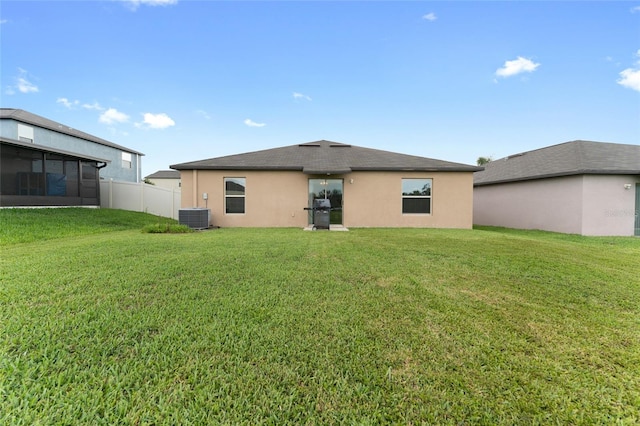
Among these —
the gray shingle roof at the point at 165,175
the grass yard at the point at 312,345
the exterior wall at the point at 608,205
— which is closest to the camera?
the grass yard at the point at 312,345

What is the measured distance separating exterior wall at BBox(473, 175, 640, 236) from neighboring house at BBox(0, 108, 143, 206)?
22282 mm

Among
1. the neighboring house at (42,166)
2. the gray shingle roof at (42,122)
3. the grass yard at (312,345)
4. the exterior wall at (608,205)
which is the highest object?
the gray shingle roof at (42,122)

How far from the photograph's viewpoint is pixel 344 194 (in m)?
11.0

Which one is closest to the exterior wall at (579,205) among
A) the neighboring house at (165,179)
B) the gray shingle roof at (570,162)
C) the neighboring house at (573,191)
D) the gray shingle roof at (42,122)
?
the neighboring house at (573,191)

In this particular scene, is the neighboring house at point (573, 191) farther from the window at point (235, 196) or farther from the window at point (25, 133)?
the window at point (25, 133)

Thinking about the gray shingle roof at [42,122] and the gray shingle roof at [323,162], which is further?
the gray shingle roof at [42,122]

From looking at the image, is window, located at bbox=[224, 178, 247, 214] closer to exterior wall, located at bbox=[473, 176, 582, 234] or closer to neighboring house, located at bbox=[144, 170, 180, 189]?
exterior wall, located at bbox=[473, 176, 582, 234]

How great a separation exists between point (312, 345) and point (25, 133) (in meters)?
23.8

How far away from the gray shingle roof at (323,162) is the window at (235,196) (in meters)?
0.70

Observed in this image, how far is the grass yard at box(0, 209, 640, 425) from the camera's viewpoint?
4.80 feet

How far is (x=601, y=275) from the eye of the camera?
13.3ft

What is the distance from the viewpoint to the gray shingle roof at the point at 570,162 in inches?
406

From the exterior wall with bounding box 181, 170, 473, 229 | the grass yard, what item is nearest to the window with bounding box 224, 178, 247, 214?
the exterior wall with bounding box 181, 170, 473, 229

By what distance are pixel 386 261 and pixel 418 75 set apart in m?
11.8
